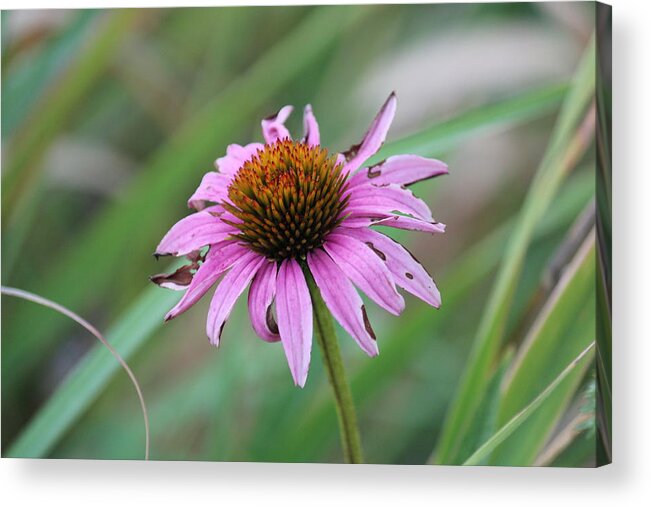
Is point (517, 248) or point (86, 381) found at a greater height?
point (517, 248)

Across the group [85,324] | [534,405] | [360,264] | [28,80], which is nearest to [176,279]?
[85,324]

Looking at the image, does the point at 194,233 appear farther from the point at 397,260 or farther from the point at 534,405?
the point at 534,405

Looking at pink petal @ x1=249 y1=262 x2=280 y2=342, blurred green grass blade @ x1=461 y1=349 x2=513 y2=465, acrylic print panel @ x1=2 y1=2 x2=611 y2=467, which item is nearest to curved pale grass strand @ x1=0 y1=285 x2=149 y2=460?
acrylic print panel @ x1=2 y1=2 x2=611 y2=467

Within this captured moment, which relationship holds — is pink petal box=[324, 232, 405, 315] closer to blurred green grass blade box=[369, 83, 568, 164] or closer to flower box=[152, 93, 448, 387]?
flower box=[152, 93, 448, 387]

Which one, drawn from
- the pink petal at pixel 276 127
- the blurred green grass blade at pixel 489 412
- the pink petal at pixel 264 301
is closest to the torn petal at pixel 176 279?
the pink petal at pixel 264 301

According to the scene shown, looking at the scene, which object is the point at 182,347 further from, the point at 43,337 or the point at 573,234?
the point at 573,234

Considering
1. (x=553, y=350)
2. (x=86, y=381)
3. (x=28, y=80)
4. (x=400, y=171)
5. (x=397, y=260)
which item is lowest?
(x=86, y=381)

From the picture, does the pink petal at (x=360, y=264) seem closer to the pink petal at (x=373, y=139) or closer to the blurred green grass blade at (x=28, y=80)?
the pink petal at (x=373, y=139)

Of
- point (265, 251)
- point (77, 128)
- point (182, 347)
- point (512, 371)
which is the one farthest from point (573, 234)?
point (77, 128)
